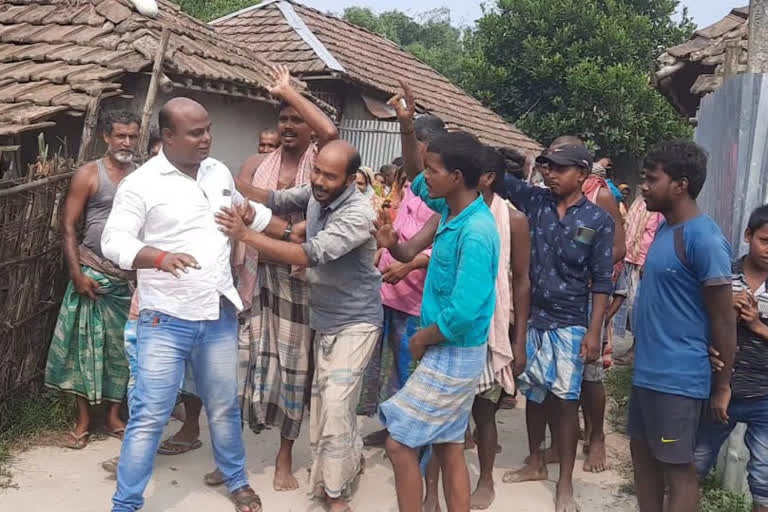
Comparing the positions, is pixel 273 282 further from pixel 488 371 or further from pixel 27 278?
pixel 27 278

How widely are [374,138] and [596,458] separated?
7174 millimetres

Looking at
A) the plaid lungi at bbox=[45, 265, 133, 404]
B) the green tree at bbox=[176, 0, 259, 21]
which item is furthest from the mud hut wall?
the green tree at bbox=[176, 0, 259, 21]

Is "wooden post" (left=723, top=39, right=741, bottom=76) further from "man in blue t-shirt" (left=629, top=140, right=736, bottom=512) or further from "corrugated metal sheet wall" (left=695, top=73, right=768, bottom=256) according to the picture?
"man in blue t-shirt" (left=629, top=140, right=736, bottom=512)

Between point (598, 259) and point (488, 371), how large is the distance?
811 millimetres

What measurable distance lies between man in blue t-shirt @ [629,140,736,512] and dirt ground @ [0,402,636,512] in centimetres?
105

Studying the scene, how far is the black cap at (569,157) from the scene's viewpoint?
3.91 meters

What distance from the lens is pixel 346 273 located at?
3.69 meters

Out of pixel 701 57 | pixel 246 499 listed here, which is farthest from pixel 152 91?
pixel 701 57

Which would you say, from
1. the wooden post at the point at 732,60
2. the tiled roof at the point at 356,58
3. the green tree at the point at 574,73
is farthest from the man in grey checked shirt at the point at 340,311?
the green tree at the point at 574,73

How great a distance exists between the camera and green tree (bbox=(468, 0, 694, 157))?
1614cm

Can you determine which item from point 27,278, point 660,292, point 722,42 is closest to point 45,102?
point 27,278

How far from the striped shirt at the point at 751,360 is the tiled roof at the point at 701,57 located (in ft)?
10.3

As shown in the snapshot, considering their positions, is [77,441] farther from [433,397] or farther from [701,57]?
[701,57]

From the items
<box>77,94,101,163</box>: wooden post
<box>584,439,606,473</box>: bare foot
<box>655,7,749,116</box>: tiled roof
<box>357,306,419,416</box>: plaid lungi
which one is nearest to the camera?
<box>357,306,419,416</box>: plaid lungi
